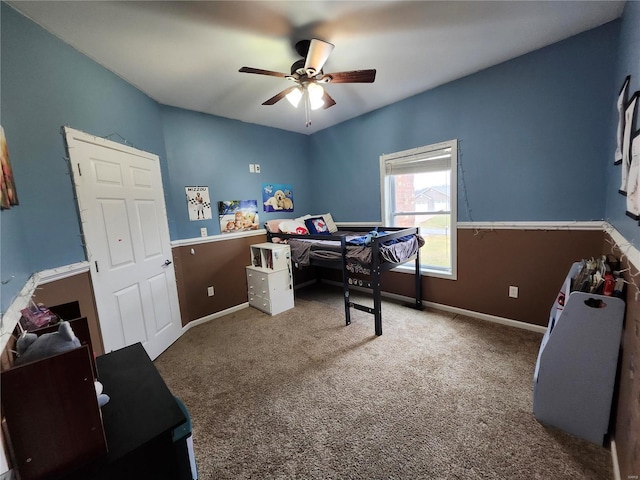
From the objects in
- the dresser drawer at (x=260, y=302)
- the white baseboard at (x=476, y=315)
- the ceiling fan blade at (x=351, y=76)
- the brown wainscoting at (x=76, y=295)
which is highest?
the ceiling fan blade at (x=351, y=76)

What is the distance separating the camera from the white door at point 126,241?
1.94 metres

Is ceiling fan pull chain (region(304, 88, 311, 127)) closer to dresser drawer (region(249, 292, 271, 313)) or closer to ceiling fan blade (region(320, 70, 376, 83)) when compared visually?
ceiling fan blade (region(320, 70, 376, 83))

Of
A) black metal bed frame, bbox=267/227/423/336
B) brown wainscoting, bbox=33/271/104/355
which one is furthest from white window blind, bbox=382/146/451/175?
brown wainscoting, bbox=33/271/104/355

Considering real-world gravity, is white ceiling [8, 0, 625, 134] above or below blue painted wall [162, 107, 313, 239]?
above

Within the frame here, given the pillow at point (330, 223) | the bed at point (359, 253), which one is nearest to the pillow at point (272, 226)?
the bed at point (359, 253)

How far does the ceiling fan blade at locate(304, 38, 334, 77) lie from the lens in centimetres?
181

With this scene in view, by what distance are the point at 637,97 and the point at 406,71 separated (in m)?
1.71

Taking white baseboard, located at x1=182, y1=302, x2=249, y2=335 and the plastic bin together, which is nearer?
the plastic bin

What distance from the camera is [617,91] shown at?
1.86 m

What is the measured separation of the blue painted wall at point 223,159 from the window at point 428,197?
1528 millimetres

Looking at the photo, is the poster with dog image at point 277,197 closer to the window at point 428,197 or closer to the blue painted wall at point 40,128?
the window at point 428,197

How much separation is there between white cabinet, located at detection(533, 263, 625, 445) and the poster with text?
11.1 feet

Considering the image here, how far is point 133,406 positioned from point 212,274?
2515mm

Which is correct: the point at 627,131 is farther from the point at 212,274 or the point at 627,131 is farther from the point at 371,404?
the point at 212,274
